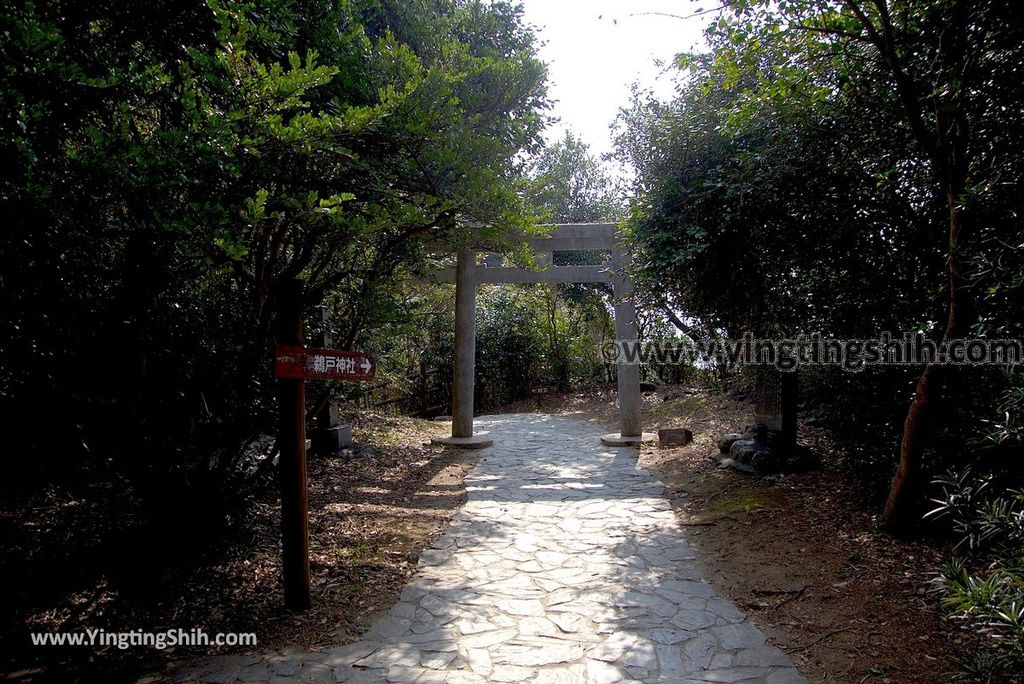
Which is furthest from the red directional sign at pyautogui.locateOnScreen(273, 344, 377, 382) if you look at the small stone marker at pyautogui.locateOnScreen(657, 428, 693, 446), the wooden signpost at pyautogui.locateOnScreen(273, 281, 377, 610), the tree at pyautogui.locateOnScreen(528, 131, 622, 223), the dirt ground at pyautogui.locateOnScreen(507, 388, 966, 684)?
the tree at pyautogui.locateOnScreen(528, 131, 622, 223)

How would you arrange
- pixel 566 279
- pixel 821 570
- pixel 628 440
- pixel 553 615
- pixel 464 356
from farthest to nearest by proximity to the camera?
pixel 566 279 < pixel 464 356 < pixel 628 440 < pixel 821 570 < pixel 553 615

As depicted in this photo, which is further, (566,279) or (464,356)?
(566,279)

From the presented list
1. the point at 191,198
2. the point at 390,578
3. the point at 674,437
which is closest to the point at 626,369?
the point at 674,437

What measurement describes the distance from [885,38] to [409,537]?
5121 millimetres

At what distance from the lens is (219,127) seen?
2.73 metres

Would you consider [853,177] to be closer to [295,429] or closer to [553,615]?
[553,615]

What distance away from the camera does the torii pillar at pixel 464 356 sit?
31.8 ft

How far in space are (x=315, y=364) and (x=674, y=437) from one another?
21.7 feet

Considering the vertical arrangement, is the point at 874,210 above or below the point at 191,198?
above

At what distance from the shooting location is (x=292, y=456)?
3.80m

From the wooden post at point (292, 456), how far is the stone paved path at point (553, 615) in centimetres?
60

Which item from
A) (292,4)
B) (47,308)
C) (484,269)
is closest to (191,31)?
(292,4)

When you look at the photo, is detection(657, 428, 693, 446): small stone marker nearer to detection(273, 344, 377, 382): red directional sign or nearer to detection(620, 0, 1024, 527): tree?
detection(620, 0, 1024, 527): tree

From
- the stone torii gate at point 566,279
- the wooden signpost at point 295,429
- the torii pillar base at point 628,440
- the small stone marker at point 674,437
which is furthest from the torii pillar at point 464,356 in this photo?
the wooden signpost at point 295,429
